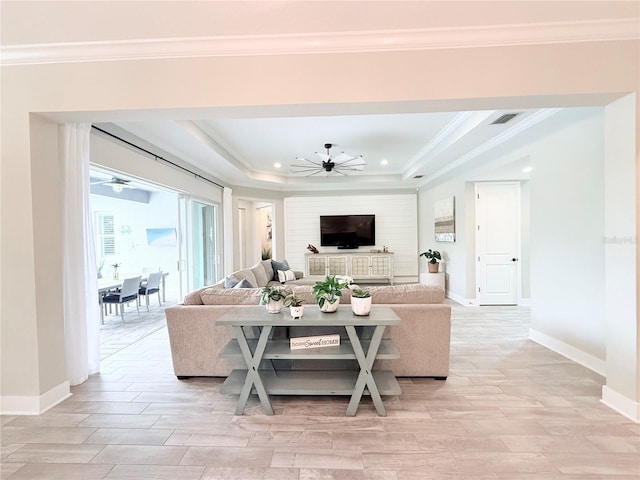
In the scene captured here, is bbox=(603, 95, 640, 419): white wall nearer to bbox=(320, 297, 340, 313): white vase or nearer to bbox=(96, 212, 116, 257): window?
bbox=(320, 297, 340, 313): white vase

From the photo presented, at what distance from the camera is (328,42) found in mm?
2277

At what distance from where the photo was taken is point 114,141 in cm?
358

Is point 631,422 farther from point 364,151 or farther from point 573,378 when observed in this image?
point 364,151

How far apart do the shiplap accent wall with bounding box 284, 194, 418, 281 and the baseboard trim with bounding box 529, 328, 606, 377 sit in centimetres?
451

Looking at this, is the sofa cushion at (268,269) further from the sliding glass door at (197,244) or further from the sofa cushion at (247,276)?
the sliding glass door at (197,244)

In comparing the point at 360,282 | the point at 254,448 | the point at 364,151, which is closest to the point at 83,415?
the point at 254,448

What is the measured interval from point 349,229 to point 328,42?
6.28m

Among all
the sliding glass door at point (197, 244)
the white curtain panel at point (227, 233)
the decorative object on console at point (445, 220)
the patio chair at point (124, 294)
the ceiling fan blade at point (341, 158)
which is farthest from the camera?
the white curtain panel at point (227, 233)

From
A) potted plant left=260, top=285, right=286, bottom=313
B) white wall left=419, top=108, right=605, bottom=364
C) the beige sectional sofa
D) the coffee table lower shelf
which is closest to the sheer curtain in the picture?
the beige sectional sofa

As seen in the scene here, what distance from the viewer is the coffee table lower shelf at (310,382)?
2.40 metres

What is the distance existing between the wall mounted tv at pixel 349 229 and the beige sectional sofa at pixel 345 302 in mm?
5340

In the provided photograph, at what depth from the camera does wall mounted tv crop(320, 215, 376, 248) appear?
8.39 metres

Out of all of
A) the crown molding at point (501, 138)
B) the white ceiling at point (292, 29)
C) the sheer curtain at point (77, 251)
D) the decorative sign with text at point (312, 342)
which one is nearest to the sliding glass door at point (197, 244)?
the sheer curtain at point (77, 251)

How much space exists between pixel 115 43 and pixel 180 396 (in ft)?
9.29
